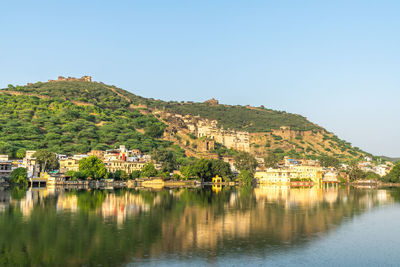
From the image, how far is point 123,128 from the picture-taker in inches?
5103

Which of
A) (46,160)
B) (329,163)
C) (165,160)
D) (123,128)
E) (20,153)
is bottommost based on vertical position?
(46,160)

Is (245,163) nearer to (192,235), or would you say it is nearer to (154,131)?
(154,131)

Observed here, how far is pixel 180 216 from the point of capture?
121ft

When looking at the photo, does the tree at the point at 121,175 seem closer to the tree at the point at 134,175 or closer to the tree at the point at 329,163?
the tree at the point at 134,175

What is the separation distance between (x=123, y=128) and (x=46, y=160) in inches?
1876

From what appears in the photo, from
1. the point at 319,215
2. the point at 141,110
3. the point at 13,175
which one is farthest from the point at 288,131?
the point at 319,215

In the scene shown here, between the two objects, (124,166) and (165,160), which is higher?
(165,160)

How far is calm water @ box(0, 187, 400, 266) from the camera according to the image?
2209cm

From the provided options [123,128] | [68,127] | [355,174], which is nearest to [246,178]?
[355,174]

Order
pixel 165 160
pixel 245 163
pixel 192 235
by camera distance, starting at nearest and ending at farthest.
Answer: pixel 192 235 → pixel 165 160 → pixel 245 163

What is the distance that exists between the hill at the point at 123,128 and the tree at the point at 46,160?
14870 mm

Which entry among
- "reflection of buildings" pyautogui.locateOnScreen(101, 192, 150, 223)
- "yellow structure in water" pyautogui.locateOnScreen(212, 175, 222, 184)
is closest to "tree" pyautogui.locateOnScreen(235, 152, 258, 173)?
"yellow structure in water" pyautogui.locateOnScreen(212, 175, 222, 184)

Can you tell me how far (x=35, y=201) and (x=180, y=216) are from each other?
1785cm

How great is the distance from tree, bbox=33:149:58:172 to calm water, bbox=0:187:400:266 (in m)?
41.1
